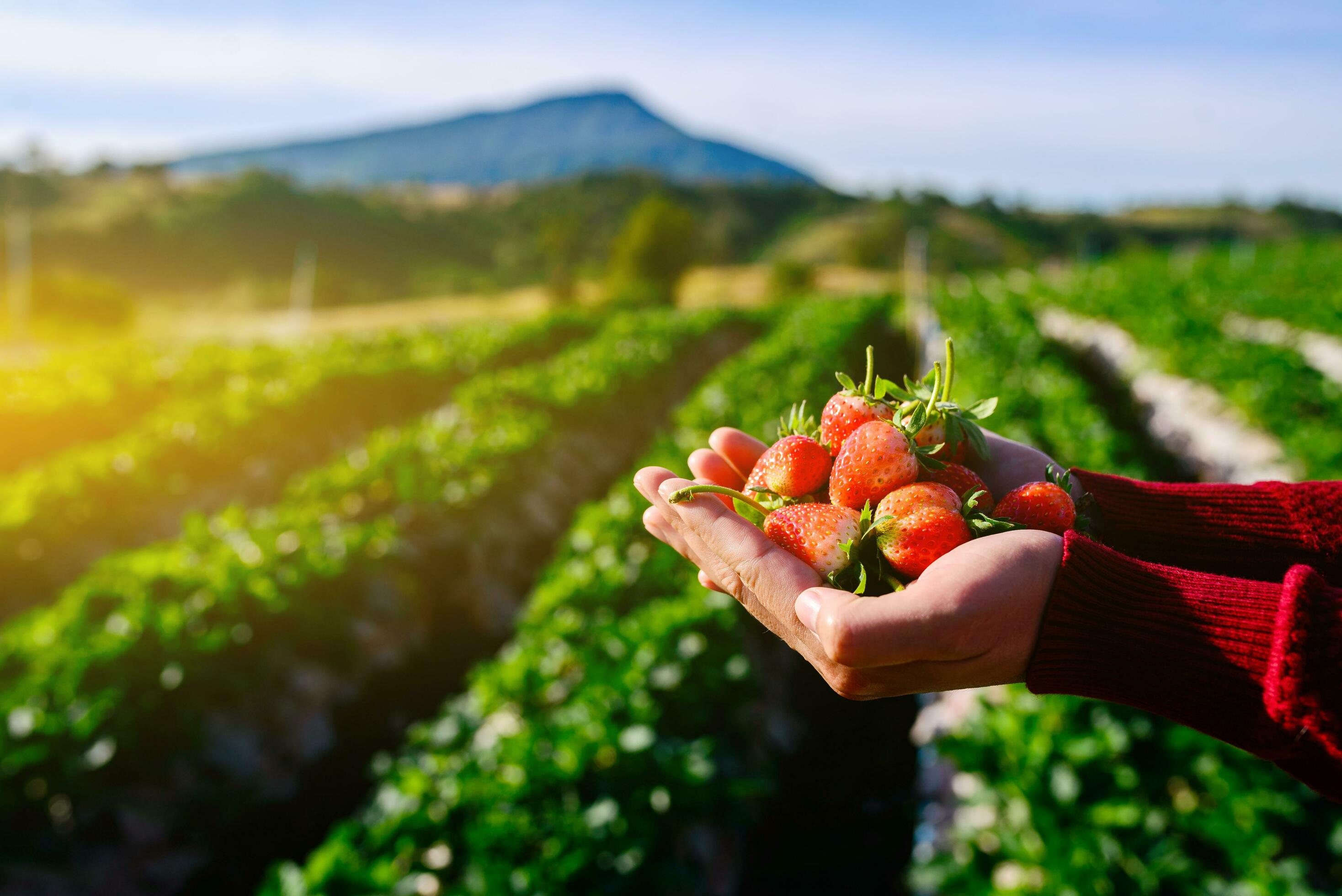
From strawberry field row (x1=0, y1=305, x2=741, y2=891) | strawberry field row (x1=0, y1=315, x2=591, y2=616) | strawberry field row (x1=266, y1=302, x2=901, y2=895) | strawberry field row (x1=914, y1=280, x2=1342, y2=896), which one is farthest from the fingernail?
strawberry field row (x1=0, y1=315, x2=591, y2=616)

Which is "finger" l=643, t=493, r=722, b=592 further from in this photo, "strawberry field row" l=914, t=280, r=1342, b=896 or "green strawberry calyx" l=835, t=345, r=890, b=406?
"strawberry field row" l=914, t=280, r=1342, b=896

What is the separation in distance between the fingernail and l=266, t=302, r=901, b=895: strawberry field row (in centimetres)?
164

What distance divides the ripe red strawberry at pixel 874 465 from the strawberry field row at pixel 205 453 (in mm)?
6753

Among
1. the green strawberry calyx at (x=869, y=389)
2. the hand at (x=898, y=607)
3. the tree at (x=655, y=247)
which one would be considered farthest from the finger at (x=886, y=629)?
the tree at (x=655, y=247)

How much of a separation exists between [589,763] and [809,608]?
1.92 m

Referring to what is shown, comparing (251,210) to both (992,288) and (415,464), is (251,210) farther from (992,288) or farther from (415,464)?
(415,464)

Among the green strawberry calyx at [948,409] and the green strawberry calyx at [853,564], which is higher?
the green strawberry calyx at [948,409]

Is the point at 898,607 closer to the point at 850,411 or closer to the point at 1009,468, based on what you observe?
the point at 850,411

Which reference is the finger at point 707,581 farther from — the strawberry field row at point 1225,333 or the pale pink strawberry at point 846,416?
the strawberry field row at point 1225,333

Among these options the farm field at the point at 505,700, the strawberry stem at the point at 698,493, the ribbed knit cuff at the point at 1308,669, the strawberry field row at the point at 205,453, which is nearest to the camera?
the ribbed knit cuff at the point at 1308,669

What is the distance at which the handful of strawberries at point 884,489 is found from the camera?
61.9 inches

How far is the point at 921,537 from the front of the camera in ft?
5.01

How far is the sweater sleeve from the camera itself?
1.28 metres

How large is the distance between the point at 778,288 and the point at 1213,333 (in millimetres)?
34687
